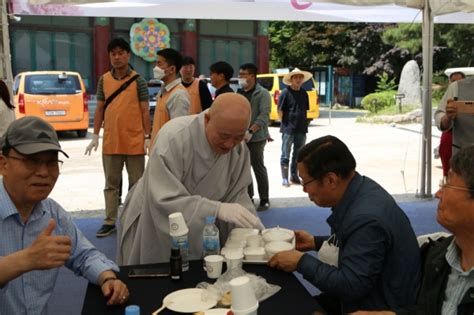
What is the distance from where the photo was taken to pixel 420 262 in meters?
2.03

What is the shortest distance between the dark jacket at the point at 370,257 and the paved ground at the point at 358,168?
4057 mm

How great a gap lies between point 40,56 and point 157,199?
16.0 m

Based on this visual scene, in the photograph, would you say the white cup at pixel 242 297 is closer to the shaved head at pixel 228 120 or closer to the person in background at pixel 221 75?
the shaved head at pixel 228 120

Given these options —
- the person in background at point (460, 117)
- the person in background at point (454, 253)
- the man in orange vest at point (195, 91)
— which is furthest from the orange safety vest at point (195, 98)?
the person in background at point (454, 253)

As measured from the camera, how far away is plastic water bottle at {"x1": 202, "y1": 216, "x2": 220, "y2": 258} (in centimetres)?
224

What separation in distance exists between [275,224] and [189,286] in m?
3.40

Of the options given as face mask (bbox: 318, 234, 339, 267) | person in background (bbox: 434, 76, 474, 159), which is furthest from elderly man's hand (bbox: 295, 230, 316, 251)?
person in background (bbox: 434, 76, 474, 159)

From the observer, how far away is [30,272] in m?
1.82

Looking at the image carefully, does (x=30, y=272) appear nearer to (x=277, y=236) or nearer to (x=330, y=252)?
(x=277, y=236)

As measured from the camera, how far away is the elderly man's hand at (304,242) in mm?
2461

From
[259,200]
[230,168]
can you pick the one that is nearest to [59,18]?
[259,200]

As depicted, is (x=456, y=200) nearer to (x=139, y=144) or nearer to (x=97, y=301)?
(x=97, y=301)

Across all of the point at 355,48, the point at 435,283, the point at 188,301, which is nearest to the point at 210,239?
the point at 188,301

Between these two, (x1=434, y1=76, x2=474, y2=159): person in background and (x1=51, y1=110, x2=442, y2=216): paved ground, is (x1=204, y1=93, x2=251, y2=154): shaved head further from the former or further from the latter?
(x1=51, y1=110, x2=442, y2=216): paved ground
